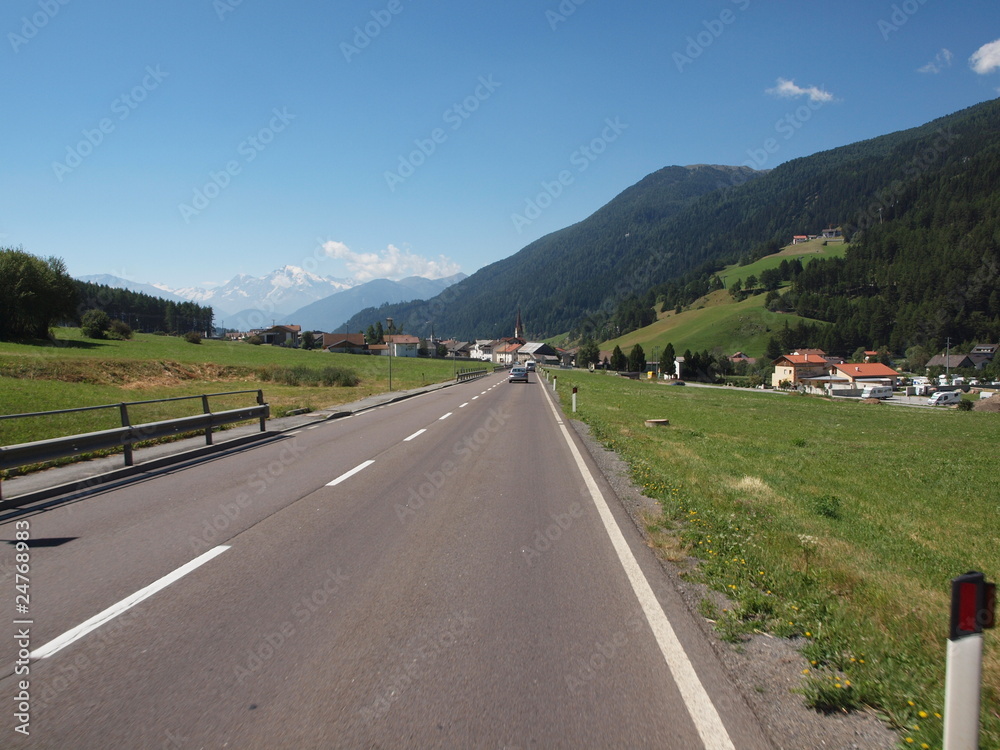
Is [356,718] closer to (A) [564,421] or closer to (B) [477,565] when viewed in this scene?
(B) [477,565]

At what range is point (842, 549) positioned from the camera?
636cm

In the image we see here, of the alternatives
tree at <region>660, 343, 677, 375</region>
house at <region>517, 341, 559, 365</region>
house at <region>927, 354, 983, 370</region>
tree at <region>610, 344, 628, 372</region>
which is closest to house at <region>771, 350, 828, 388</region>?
tree at <region>660, 343, 677, 375</region>

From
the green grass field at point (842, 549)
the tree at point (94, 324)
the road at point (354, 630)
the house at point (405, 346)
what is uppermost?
the tree at point (94, 324)

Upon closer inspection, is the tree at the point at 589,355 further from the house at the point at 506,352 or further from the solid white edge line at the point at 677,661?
the solid white edge line at the point at 677,661

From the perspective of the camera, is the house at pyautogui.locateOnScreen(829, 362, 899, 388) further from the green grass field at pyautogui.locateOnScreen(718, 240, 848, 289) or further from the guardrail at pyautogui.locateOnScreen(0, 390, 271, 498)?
the guardrail at pyautogui.locateOnScreen(0, 390, 271, 498)

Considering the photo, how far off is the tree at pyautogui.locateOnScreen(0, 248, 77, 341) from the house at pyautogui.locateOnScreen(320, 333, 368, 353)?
Result: 272 feet

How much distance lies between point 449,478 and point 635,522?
377cm

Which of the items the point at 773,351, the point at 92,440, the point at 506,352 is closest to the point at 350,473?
the point at 92,440

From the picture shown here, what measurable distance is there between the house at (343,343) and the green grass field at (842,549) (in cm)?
13583

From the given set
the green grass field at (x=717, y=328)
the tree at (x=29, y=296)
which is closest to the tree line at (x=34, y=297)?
the tree at (x=29, y=296)

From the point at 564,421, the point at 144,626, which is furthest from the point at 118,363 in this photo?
the point at 144,626

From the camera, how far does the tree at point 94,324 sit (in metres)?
70.6

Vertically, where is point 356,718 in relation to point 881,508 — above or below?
above

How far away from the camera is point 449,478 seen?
992 cm
